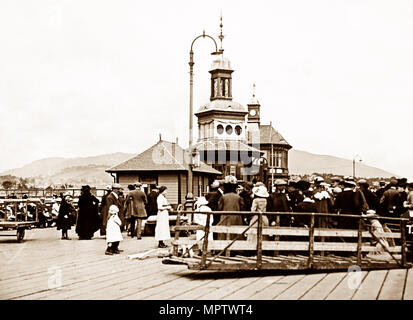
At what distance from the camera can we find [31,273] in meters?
9.52

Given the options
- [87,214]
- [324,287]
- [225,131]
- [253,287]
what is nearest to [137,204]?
[87,214]

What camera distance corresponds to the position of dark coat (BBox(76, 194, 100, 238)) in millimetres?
17141

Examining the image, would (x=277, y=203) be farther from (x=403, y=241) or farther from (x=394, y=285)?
(x=394, y=285)

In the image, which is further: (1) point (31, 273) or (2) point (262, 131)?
(2) point (262, 131)

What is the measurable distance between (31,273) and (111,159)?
3167 cm

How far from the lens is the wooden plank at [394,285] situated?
7.21 meters

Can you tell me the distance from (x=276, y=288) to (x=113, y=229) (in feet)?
18.3

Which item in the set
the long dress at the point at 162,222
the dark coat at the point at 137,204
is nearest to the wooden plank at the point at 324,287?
the long dress at the point at 162,222

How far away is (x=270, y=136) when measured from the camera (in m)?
98.4

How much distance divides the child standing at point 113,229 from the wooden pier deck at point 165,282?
74 cm

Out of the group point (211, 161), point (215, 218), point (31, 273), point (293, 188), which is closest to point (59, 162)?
point (31, 273)

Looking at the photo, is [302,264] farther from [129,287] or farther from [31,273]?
[31,273]

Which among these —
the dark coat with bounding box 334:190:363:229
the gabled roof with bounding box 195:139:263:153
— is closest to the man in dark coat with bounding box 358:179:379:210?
the dark coat with bounding box 334:190:363:229

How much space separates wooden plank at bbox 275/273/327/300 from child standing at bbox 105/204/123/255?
195 inches
